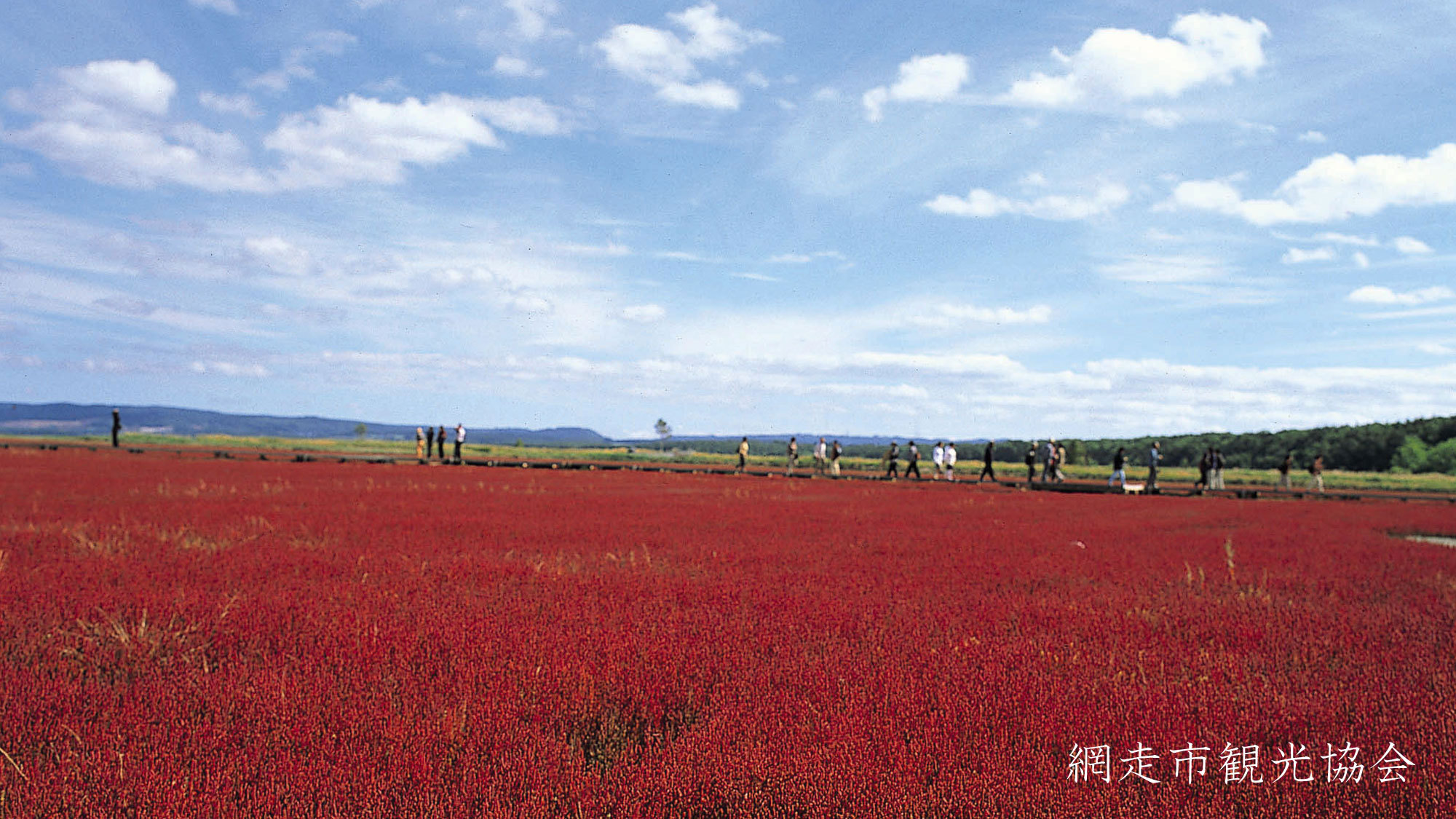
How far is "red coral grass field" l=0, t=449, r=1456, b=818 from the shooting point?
3.27 meters

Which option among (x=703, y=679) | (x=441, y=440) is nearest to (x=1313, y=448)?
(x=441, y=440)

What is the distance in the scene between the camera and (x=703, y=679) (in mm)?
4742

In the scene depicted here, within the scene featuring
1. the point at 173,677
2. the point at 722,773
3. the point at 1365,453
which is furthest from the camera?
the point at 1365,453

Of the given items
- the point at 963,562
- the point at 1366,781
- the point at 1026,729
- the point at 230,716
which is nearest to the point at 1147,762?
the point at 1026,729

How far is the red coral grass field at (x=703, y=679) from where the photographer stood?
3266mm

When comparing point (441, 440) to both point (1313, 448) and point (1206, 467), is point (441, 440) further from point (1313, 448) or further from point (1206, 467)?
point (1313, 448)

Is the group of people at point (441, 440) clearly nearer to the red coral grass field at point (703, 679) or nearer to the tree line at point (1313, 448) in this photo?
the red coral grass field at point (703, 679)

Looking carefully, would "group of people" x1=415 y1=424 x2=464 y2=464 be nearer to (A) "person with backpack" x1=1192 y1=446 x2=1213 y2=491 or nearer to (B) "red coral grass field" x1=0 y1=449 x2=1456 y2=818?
(B) "red coral grass field" x1=0 y1=449 x2=1456 y2=818

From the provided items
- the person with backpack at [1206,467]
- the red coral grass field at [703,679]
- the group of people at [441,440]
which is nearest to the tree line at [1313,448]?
the group of people at [441,440]

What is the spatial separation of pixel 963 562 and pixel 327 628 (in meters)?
6.99

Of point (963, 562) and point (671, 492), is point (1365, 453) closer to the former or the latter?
point (671, 492)

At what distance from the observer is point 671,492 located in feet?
76.8

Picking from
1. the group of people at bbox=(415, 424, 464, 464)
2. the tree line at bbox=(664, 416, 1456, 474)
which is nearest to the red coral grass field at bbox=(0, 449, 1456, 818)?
the group of people at bbox=(415, 424, 464, 464)

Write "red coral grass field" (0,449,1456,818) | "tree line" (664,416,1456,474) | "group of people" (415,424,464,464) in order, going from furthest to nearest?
"tree line" (664,416,1456,474), "group of people" (415,424,464,464), "red coral grass field" (0,449,1456,818)
